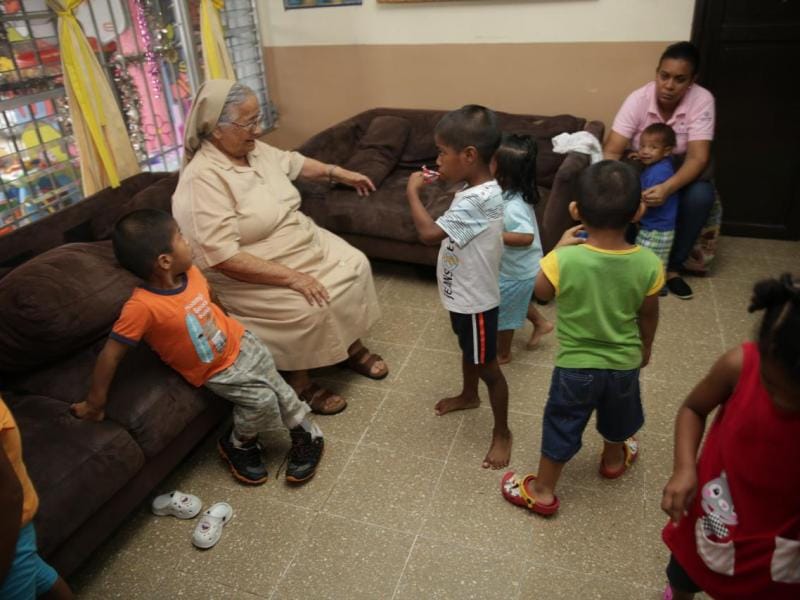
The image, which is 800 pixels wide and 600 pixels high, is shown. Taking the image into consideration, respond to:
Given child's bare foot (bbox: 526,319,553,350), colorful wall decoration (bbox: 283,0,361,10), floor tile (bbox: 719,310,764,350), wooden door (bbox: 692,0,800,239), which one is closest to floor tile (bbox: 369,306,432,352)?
child's bare foot (bbox: 526,319,553,350)

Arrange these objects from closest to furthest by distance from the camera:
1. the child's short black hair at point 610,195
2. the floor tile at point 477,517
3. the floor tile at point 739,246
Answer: the child's short black hair at point 610,195 → the floor tile at point 477,517 → the floor tile at point 739,246

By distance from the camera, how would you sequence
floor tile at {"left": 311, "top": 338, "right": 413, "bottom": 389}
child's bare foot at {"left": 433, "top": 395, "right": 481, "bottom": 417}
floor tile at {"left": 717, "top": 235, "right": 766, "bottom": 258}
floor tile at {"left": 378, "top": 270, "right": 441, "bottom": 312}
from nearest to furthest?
1. child's bare foot at {"left": 433, "top": 395, "right": 481, "bottom": 417}
2. floor tile at {"left": 311, "top": 338, "right": 413, "bottom": 389}
3. floor tile at {"left": 378, "top": 270, "right": 441, "bottom": 312}
4. floor tile at {"left": 717, "top": 235, "right": 766, "bottom": 258}

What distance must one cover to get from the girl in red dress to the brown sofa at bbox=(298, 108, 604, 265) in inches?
68.8

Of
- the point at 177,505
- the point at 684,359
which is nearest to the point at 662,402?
the point at 684,359

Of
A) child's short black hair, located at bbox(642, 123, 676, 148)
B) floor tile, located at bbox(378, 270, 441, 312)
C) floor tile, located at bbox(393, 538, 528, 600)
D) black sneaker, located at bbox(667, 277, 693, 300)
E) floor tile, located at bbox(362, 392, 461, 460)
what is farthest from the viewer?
floor tile, located at bbox(378, 270, 441, 312)

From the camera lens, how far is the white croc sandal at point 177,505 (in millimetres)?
1856

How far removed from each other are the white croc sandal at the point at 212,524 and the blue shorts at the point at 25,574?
0.49 meters

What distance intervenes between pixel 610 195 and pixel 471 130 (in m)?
0.43

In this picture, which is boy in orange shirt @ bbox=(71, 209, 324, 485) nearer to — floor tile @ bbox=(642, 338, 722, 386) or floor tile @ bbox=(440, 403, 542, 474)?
floor tile @ bbox=(440, 403, 542, 474)

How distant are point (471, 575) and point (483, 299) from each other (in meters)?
0.78

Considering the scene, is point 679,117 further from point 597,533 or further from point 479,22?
point 597,533

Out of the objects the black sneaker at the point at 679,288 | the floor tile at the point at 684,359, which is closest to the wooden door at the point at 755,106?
the black sneaker at the point at 679,288

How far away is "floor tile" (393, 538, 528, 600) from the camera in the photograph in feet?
5.19

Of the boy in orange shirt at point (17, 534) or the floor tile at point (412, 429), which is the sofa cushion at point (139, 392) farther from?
the floor tile at point (412, 429)
